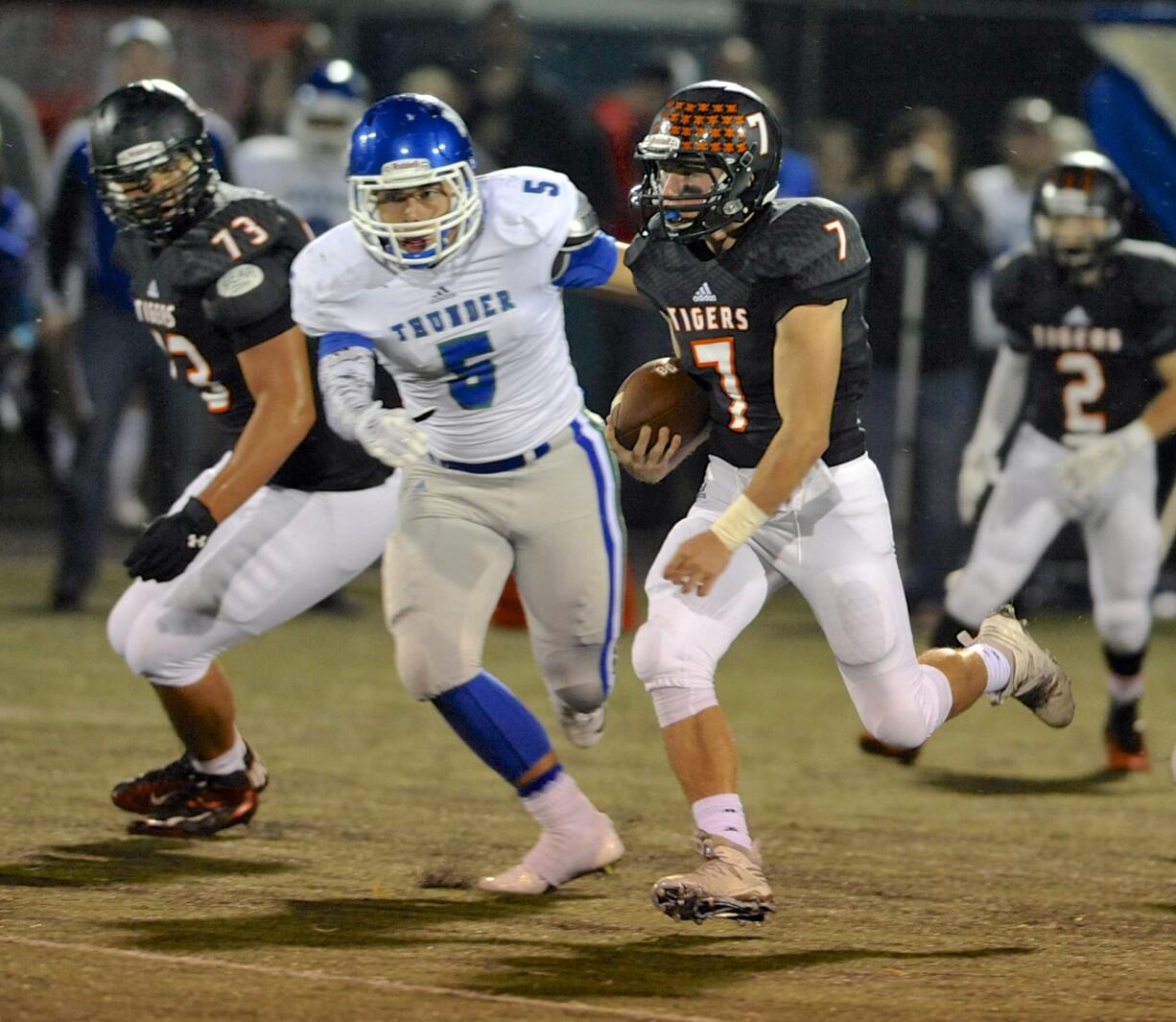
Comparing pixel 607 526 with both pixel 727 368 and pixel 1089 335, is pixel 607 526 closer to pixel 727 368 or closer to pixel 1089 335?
pixel 727 368

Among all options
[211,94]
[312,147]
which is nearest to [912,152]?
[312,147]

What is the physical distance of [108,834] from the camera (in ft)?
19.1

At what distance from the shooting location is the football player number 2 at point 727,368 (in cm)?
500

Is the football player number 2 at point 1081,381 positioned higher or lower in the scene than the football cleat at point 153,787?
higher

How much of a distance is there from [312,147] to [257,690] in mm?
2499

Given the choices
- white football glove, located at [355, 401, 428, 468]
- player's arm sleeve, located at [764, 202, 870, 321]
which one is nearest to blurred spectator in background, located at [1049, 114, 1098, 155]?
player's arm sleeve, located at [764, 202, 870, 321]

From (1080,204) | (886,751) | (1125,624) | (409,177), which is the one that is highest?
(409,177)

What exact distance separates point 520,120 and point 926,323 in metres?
2.09

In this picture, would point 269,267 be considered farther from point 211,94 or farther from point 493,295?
point 211,94

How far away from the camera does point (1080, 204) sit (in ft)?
24.0

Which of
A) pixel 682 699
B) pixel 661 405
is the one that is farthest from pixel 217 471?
pixel 682 699

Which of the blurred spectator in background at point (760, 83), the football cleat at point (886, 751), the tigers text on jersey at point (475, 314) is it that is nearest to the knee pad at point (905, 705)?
the tigers text on jersey at point (475, 314)

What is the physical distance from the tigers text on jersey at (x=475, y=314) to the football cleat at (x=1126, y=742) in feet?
8.63

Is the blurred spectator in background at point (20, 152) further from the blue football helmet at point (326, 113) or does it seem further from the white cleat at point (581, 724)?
the white cleat at point (581, 724)
